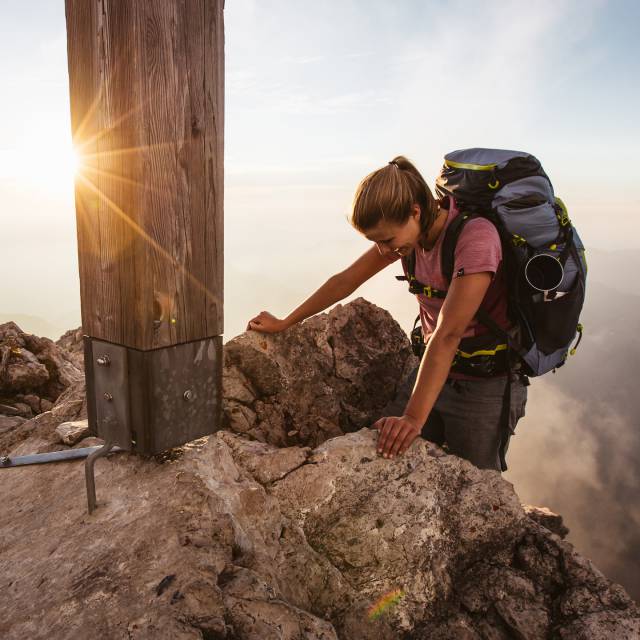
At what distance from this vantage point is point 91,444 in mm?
3846

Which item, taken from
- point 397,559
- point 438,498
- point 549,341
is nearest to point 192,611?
point 397,559

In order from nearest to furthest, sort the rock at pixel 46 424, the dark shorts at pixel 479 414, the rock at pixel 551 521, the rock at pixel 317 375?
the dark shorts at pixel 479 414 < the rock at pixel 46 424 < the rock at pixel 317 375 < the rock at pixel 551 521

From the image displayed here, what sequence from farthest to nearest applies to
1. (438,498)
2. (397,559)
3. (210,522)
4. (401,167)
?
(401,167) → (438,498) → (397,559) → (210,522)

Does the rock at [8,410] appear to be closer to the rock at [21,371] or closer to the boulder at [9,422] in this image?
the boulder at [9,422]

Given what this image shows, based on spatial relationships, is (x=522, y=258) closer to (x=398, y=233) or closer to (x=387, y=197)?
(x=398, y=233)

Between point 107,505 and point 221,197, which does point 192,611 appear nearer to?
point 107,505

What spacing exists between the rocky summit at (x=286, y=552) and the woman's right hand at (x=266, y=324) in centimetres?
117

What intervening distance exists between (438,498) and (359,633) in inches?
39.7

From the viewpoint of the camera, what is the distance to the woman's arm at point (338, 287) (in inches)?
182

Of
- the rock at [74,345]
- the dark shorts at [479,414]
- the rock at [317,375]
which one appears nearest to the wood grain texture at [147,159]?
the rock at [317,375]

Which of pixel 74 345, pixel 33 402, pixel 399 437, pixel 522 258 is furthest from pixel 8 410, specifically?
pixel 522 258

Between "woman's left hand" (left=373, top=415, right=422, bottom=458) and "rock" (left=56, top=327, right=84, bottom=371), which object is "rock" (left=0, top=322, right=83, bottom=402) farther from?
"woman's left hand" (left=373, top=415, right=422, bottom=458)

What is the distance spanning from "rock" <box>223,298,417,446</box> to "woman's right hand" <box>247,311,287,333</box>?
3.4 inches

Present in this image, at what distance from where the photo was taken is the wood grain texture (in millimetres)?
2512
